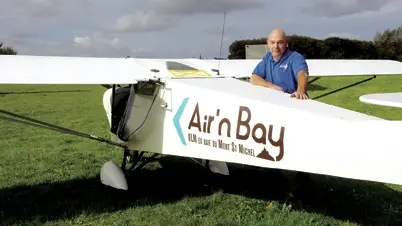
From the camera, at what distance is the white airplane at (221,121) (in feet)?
9.64

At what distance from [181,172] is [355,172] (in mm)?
3696

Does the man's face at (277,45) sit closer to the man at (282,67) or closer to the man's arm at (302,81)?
the man at (282,67)

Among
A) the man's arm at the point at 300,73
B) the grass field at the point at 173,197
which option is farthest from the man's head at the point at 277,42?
the grass field at the point at 173,197

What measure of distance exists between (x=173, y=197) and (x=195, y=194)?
304 mm

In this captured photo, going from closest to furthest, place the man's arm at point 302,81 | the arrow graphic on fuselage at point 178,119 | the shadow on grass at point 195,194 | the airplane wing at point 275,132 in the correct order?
the airplane wing at point 275,132 → the man's arm at point 302,81 → the arrow graphic on fuselage at point 178,119 → the shadow on grass at point 195,194

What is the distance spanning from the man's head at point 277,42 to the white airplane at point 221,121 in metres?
0.50

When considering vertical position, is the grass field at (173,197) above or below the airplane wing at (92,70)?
below

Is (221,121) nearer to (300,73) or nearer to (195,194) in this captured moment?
(300,73)

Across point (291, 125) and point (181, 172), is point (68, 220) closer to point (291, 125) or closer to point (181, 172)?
point (181, 172)

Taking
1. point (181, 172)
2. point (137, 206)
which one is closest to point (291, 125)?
point (137, 206)

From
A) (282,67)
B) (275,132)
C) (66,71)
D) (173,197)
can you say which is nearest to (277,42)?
(282,67)

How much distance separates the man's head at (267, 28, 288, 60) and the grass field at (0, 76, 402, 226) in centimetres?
166

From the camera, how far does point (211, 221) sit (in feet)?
14.2

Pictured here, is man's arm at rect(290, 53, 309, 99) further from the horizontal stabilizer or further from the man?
the horizontal stabilizer
